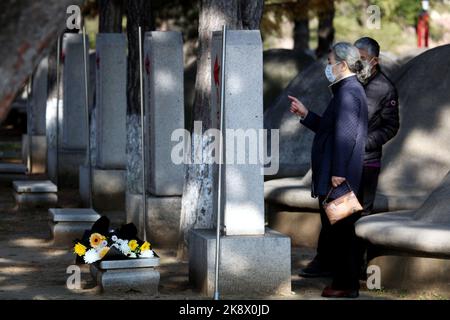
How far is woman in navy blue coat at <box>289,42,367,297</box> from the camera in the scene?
9438mm

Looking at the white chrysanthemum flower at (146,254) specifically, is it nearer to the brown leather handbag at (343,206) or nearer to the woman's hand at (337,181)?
the brown leather handbag at (343,206)

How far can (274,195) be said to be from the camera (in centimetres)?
1325

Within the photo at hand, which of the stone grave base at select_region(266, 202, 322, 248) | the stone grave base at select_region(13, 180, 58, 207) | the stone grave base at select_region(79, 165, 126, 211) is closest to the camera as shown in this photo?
the stone grave base at select_region(266, 202, 322, 248)

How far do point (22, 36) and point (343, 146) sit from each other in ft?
15.1

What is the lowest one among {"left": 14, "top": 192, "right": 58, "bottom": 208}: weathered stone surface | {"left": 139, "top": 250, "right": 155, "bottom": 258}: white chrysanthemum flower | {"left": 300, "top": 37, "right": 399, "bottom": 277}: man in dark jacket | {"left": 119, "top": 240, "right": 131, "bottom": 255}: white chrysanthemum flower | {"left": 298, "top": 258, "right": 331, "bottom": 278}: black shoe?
{"left": 298, "top": 258, "right": 331, "bottom": 278}: black shoe

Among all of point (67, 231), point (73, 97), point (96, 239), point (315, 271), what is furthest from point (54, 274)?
point (73, 97)

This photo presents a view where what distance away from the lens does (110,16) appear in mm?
20516

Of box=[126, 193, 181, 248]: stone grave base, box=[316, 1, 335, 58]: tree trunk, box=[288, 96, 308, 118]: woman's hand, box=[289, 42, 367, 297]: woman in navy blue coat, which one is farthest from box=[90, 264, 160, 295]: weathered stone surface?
box=[316, 1, 335, 58]: tree trunk

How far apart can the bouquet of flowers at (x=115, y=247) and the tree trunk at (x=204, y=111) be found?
153cm

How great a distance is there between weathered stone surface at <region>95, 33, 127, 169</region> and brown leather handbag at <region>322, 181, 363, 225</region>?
7120mm

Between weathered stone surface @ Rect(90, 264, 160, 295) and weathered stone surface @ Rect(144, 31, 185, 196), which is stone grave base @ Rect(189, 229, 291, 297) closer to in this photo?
weathered stone surface @ Rect(90, 264, 160, 295)

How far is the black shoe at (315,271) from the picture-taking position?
1088 centimetres
